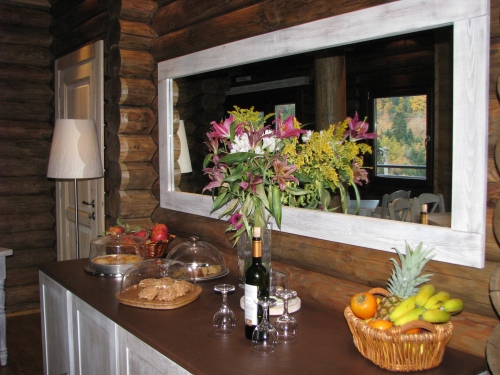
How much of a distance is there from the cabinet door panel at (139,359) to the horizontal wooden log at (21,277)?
3.32 meters

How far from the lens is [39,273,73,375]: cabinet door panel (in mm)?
2723

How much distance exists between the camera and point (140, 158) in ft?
12.0

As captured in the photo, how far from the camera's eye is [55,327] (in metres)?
2.87

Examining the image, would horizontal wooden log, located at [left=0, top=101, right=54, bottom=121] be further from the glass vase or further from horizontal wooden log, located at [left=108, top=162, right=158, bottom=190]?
the glass vase

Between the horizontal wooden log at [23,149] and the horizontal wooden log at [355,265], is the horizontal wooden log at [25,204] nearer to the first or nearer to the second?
the horizontal wooden log at [23,149]

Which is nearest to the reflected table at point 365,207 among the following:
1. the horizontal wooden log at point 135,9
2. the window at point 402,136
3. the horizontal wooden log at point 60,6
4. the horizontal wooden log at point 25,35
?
the window at point 402,136

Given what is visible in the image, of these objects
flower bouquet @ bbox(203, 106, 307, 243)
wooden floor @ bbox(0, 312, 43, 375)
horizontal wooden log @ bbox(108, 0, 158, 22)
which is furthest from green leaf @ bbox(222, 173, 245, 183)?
wooden floor @ bbox(0, 312, 43, 375)

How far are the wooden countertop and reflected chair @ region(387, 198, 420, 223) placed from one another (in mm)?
457

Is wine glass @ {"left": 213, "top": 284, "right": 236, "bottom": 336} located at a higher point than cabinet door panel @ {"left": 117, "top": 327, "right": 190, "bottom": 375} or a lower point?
higher

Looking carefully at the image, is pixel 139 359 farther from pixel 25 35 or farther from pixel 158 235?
pixel 25 35

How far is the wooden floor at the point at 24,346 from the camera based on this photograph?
394 centimetres

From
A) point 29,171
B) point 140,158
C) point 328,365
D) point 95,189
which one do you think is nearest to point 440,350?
point 328,365

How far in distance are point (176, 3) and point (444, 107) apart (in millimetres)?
2072

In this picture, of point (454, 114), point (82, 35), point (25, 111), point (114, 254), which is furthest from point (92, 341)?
point (25, 111)
